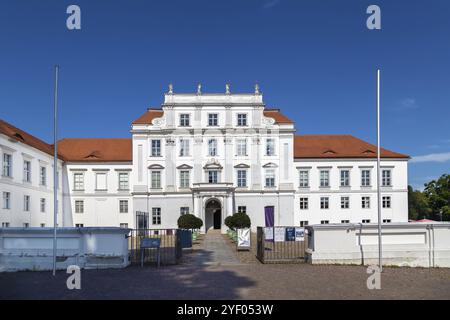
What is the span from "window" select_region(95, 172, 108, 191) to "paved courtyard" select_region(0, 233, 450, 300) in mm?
32239

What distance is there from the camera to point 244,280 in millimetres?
12258

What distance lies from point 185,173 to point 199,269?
101 feet

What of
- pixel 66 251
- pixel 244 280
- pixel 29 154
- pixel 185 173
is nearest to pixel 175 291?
pixel 244 280

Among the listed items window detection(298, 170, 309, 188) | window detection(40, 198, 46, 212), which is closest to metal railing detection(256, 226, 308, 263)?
window detection(298, 170, 309, 188)

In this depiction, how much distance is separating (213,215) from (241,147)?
25.6 ft

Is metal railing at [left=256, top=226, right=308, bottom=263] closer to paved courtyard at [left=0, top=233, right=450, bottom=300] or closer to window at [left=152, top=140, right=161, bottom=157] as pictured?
paved courtyard at [left=0, top=233, right=450, bottom=300]

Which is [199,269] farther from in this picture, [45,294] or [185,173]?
[185,173]

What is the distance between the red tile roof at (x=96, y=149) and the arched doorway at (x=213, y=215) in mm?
9705

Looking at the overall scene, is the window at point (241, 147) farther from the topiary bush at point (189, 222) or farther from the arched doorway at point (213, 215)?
the topiary bush at point (189, 222)

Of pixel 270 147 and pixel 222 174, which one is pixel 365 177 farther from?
pixel 222 174

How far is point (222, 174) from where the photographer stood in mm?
45094

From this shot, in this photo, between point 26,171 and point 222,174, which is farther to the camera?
point 222,174

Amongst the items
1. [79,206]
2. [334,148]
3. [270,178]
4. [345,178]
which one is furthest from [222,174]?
[79,206]

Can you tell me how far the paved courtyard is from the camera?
1023 cm
